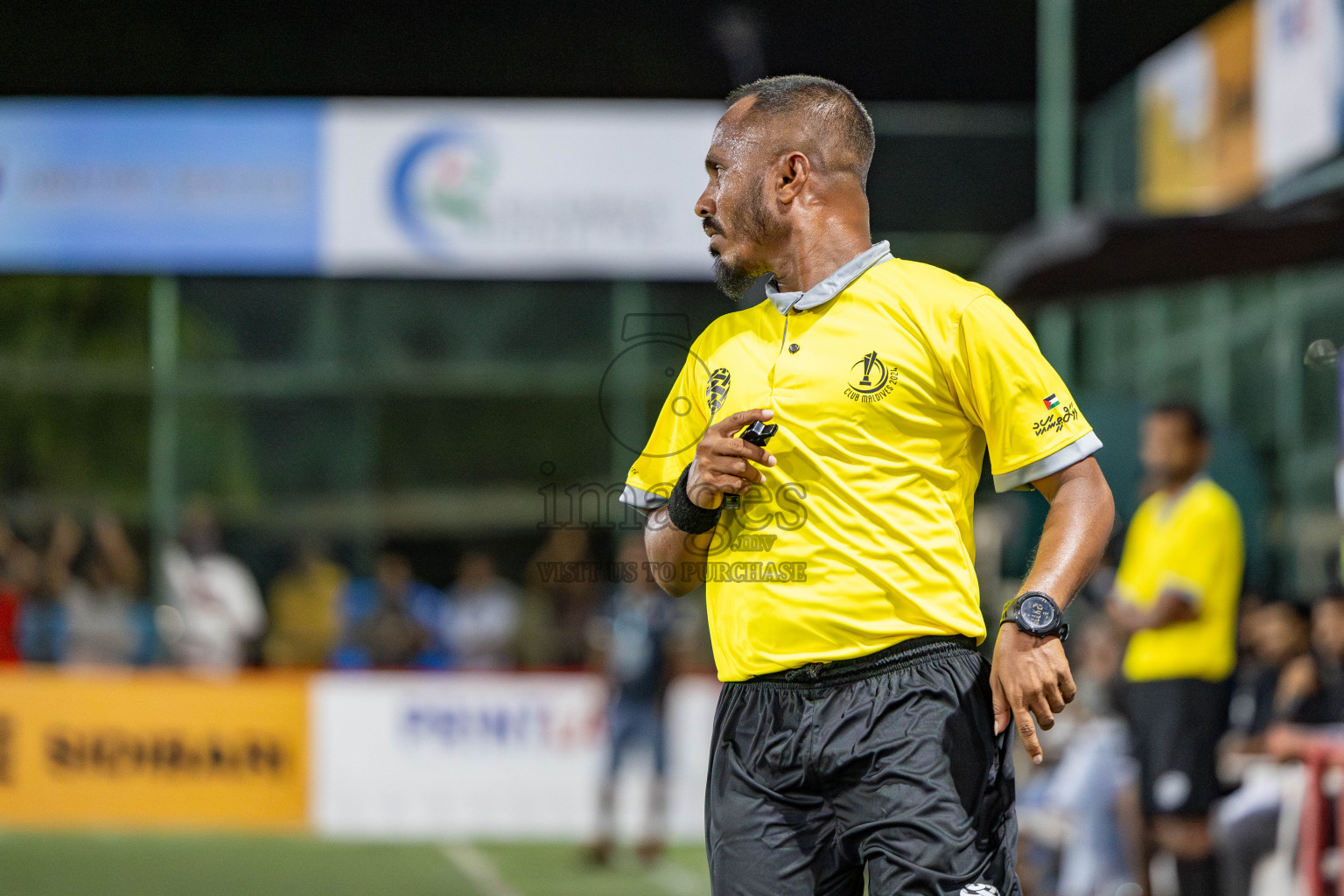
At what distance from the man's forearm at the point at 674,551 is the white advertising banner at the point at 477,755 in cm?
854

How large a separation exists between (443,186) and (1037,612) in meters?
13.4

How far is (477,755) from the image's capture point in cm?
1182

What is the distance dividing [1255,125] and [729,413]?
389 inches

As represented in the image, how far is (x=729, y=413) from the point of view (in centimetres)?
293

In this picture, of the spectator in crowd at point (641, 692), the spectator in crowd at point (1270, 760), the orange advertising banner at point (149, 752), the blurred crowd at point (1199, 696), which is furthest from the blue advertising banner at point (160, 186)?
the spectator in crowd at point (1270, 760)

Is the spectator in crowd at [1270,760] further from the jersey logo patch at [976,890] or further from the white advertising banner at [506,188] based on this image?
the white advertising banner at [506,188]

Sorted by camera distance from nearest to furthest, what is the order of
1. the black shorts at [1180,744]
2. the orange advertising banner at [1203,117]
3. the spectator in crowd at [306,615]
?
the black shorts at [1180,744], the orange advertising banner at [1203,117], the spectator in crowd at [306,615]

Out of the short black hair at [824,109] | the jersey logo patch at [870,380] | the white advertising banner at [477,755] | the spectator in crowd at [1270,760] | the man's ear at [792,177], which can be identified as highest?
the short black hair at [824,109]

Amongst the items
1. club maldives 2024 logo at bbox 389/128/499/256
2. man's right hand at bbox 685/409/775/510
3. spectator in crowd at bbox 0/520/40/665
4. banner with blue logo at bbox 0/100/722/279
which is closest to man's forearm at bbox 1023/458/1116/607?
man's right hand at bbox 685/409/775/510

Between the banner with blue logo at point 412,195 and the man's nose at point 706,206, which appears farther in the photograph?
the banner with blue logo at point 412,195

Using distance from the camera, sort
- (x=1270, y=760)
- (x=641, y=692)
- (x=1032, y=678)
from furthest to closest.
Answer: (x=641, y=692), (x=1270, y=760), (x=1032, y=678)

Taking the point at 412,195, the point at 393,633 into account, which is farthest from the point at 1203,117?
the point at 393,633

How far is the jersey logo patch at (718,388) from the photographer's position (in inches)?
117

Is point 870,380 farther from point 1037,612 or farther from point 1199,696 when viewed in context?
point 1199,696
